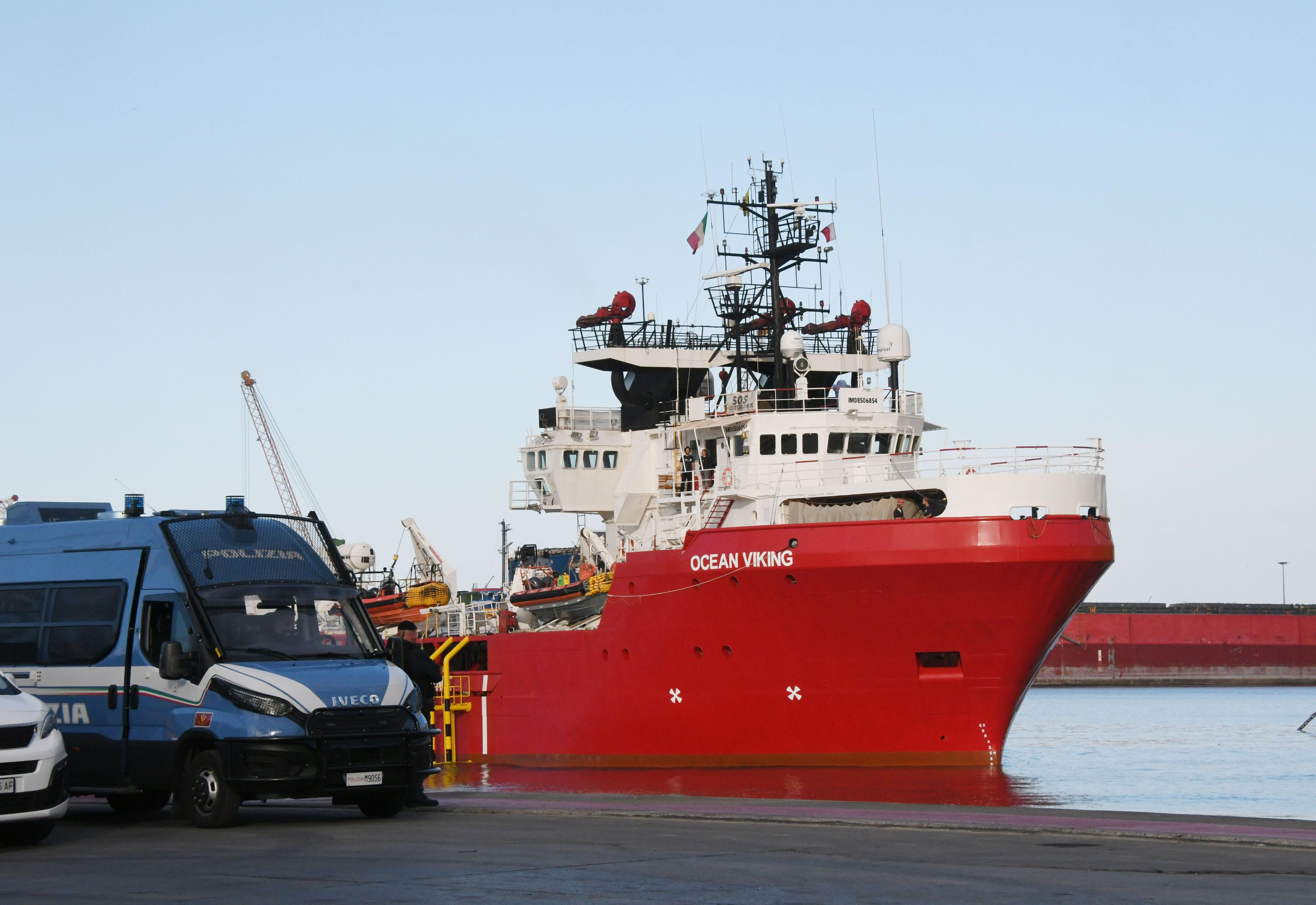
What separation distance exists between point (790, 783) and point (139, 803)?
10582mm

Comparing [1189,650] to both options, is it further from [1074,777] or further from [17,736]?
[17,736]

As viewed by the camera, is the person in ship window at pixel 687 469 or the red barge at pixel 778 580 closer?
the red barge at pixel 778 580

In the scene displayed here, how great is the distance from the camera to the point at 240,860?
1038cm

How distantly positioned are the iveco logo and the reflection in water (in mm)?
5922

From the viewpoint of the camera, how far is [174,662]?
12.6 meters

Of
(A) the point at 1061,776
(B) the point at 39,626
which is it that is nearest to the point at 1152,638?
(A) the point at 1061,776

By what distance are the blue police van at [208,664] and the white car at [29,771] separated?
4.03 feet

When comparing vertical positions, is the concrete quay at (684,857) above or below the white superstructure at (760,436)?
below

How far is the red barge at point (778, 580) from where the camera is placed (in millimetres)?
22906

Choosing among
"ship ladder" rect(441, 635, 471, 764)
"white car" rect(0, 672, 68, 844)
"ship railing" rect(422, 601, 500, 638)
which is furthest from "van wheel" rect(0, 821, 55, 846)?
"ship railing" rect(422, 601, 500, 638)

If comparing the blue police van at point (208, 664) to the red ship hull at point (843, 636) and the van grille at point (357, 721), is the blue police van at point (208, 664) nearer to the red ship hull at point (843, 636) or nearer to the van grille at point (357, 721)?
the van grille at point (357, 721)

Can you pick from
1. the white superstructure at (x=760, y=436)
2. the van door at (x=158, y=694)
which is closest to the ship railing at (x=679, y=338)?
the white superstructure at (x=760, y=436)

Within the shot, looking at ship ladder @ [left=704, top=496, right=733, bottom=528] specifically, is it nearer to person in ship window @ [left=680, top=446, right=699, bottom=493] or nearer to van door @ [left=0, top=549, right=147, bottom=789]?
person in ship window @ [left=680, top=446, right=699, bottom=493]

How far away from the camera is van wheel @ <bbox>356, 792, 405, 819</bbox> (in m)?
13.2
